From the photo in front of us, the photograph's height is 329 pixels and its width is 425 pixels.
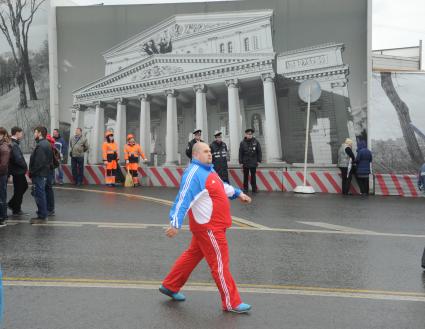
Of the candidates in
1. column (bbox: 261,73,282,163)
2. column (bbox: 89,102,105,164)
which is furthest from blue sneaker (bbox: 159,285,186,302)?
column (bbox: 89,102,105,164)

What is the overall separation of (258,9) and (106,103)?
6.93 m

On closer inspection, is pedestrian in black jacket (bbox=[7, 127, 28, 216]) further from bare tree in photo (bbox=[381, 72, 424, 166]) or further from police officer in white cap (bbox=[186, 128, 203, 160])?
bare tree in photo (bbox=[381, 72, 424, 166])

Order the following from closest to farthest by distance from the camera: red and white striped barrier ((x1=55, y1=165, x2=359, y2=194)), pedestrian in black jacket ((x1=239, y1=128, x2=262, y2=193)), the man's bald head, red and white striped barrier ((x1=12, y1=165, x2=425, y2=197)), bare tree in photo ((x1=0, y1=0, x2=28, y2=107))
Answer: the man's bald head, red and white striped barrier ((x1=12, y1=165, x2=425, y2=197)), pedestrian in black jacket ((x1=239, y1=128, x2=262, y2=193)), red and white striped barrier ((x1=55, y1=165, x2=359, y2=194)), bare tree in photo ((x1=0, y1=0, x2=28, y2=107))

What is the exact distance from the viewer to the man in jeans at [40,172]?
9750 mm

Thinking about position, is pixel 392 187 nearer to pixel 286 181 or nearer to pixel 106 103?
pixel 286 181

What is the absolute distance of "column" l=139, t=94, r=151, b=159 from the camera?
65.7 feet

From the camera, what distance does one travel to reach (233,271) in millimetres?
6352

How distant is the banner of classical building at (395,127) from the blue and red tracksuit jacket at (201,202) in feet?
41.1

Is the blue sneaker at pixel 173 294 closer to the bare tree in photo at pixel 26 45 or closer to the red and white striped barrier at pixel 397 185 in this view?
the red and white striped barrier at pixel 397 185

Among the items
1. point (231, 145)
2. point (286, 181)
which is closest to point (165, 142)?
point (231, 145)

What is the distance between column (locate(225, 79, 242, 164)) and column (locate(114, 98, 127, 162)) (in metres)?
4.40

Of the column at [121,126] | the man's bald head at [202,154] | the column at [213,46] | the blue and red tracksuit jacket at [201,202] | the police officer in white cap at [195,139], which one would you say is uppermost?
the column at [213,46]

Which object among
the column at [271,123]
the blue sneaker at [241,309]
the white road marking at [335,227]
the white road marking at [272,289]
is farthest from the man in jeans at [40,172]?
the column at [271,123]

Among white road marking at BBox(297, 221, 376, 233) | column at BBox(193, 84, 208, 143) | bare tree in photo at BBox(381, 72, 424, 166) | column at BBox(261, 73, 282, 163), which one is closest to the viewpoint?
white road marking at BBox(297, 221, 376, 233)
